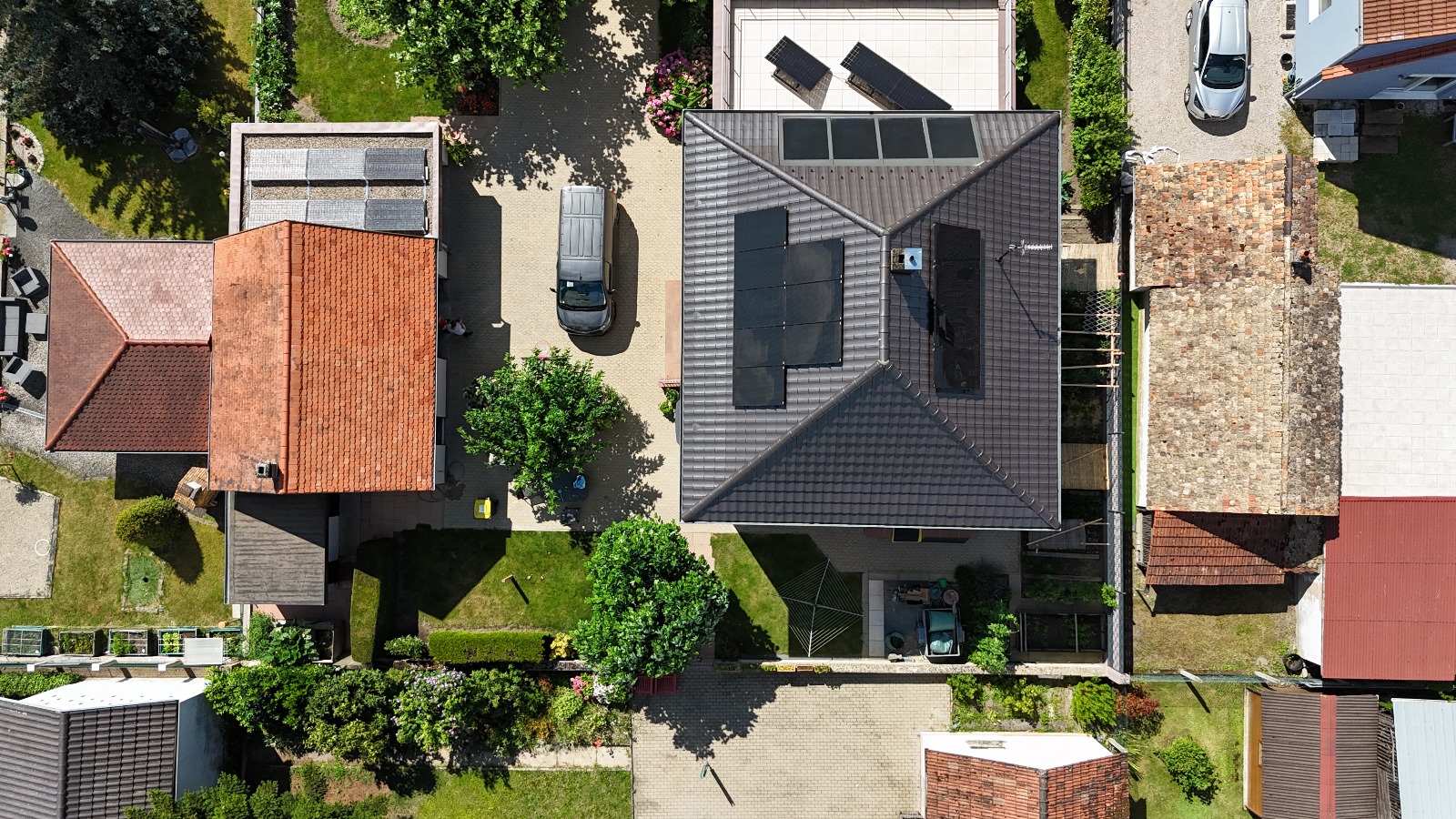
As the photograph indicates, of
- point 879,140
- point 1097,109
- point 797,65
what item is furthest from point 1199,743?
point 797,65

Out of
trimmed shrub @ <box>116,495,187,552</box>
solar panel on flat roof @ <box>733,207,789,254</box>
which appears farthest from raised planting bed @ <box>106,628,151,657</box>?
solar panel on flat roof @ <box>733,207,789,254</box>

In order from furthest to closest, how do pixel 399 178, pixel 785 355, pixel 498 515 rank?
pixel 498 515, pixel 399 178, pixel 785 355

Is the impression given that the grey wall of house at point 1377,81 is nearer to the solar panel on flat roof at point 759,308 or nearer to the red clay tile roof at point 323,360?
the solar panel on flat roof at point 759,308

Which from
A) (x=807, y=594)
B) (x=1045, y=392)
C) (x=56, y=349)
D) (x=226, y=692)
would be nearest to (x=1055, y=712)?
(x=807, y=594)

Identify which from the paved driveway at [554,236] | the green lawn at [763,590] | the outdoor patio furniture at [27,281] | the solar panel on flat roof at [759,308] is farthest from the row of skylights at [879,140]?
the outdoor patio furniture at [27,281]

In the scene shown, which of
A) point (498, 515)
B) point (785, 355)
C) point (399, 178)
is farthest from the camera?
point (498, 515)

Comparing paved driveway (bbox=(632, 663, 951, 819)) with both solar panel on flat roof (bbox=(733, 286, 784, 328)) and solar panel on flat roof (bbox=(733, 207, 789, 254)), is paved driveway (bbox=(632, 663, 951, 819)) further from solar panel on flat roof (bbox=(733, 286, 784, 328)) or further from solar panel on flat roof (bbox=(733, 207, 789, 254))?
solar panel on flat roof (bbox=(733, 207, 789, 254))

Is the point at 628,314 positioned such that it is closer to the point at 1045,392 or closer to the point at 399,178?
the point at 399,178
